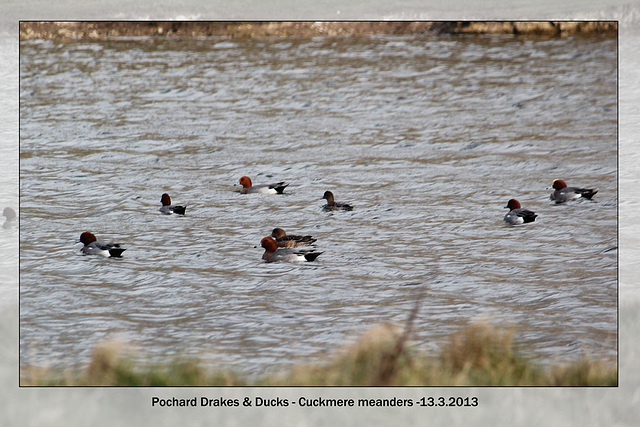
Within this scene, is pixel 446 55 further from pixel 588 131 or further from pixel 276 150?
pixel 276 150

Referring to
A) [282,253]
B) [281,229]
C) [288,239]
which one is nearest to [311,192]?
[281,229]

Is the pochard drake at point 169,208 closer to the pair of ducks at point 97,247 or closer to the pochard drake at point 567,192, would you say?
the pair of ducks at point 97,247

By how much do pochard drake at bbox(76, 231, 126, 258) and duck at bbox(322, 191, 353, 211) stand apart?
11.7 feet

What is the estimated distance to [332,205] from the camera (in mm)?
13781

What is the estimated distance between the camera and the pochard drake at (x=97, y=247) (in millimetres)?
11633

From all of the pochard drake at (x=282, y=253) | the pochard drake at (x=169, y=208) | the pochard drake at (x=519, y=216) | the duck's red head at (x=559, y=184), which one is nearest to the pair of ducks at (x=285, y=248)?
the pochard drake at (x=282, y=253)

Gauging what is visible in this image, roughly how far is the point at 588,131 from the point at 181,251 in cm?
996

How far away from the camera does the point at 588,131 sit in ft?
58.3

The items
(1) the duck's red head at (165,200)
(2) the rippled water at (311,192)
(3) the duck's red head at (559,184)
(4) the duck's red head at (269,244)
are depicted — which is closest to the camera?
(2) the rippled water at (311,192)

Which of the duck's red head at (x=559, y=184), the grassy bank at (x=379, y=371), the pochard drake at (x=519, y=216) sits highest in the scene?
the duck's red head at (x=559, y=184)

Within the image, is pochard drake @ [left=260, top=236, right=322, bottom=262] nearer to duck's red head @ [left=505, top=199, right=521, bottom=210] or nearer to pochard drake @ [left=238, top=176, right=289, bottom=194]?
pochard drake @ [left=238, top=176, right=289, bottom=194]

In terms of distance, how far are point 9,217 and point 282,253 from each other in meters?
3.97

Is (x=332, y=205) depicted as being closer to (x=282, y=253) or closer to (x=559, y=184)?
(x=282, y=253)

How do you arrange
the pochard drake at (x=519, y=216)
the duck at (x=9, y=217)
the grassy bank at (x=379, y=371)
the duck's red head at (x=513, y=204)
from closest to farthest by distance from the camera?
the grassy bank at (x=379, y=371) → the duck at (x=9, y=217) → the pochard drake at (x=519, y=216) → the duck's red head at (x=513, y=204)
